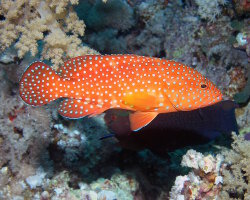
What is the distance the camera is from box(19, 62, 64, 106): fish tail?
12.2ft

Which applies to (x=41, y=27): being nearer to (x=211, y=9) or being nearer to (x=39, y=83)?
(x=39, y=83)

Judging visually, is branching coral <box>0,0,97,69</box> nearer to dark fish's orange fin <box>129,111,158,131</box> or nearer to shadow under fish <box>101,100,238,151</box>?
dark fish's orange fin <box>129,111,158,131</box>

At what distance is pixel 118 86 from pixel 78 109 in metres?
0.70

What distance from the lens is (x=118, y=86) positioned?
3.66 m

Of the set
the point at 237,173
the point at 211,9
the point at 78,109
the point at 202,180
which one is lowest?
the point at 202,180

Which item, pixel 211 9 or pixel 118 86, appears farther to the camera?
pixel 211 9

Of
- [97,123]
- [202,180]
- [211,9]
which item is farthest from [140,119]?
[211,9]

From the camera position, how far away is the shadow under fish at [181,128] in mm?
5148

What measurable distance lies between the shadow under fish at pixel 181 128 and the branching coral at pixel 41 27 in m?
1.88

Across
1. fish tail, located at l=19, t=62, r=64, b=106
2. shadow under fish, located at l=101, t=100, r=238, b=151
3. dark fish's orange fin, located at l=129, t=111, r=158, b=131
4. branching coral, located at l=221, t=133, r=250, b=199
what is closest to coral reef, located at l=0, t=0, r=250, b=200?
branching coral, located at l=221, t=133, r=250, b=199

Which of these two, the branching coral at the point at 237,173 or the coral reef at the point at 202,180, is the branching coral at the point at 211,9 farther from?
the coral reef at the point at 202,180

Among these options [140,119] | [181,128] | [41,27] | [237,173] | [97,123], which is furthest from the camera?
[97,123]

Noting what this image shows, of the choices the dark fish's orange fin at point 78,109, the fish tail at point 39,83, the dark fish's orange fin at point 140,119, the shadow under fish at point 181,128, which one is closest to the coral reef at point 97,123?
the shadow under fish at point 181,128

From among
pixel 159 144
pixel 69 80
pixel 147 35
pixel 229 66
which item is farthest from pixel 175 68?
pixel 147 35
